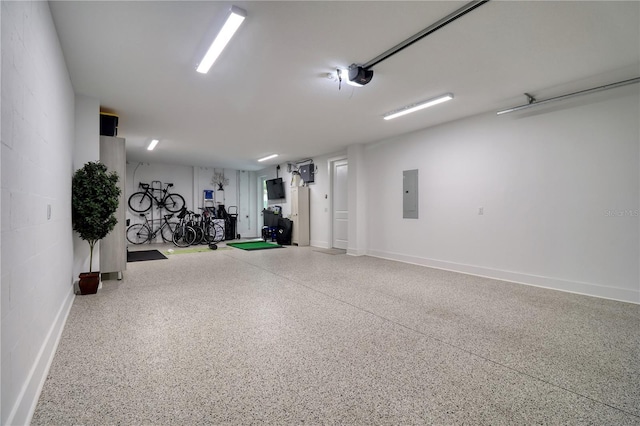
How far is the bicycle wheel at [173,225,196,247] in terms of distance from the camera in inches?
354

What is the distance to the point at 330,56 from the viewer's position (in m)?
3.05

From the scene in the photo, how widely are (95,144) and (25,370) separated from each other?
3.42 metres

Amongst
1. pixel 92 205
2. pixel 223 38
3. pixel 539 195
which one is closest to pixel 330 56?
pixel 223 38

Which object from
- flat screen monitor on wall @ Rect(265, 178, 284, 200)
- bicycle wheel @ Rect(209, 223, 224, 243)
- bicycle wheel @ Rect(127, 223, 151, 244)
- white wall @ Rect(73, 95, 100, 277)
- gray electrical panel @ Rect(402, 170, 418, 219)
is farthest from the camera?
flat screen monitor on wall @ Rect(265, 178, 284, 200)

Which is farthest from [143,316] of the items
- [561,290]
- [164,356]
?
[561,290]

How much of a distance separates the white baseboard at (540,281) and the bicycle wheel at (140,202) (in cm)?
842

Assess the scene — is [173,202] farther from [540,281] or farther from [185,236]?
[540,281]

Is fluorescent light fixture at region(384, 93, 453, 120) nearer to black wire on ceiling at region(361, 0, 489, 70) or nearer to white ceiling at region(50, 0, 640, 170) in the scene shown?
white ceiling at region(50, 0, 640, 170)

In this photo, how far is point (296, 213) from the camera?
9.00 meters

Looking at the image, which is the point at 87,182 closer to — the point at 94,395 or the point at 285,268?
the point at 94,395

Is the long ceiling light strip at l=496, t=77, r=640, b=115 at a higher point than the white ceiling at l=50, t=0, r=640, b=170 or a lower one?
lower

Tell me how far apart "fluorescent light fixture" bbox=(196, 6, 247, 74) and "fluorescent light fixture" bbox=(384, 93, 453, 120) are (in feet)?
9.63

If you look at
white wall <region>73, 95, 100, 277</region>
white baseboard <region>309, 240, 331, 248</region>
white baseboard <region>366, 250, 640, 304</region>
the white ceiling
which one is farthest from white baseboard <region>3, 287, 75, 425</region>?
white baseboard <region>309, 240, 331, 248</region>

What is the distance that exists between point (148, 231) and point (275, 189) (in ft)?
14.3
